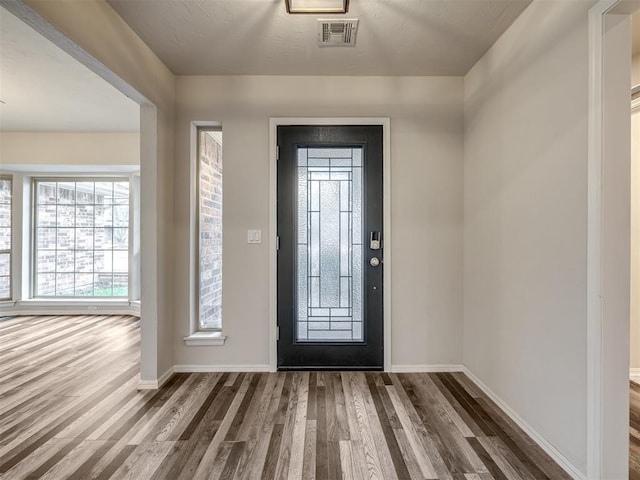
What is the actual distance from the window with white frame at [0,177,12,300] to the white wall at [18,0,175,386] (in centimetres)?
398

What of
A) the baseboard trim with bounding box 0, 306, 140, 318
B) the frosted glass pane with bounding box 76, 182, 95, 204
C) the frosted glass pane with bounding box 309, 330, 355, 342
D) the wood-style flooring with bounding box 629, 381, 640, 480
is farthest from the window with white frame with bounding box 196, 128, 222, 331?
the frosted glass pane with bounding box 76, 182, 95, 204

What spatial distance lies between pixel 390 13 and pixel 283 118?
3.63 feet

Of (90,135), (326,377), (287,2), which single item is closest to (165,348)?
(326,377)

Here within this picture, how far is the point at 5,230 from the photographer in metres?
4.59

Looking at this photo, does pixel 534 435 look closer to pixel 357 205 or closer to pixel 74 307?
pixel 357 205

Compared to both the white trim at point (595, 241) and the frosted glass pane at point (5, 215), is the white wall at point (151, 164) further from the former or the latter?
the frosted glass pane at point (5, 215)

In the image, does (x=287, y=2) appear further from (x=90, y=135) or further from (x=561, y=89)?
(x=90, y=135)

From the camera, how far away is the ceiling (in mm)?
2193

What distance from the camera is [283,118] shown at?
2605 mm

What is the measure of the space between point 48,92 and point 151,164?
1707mm

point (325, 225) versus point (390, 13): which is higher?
point (390, 13)

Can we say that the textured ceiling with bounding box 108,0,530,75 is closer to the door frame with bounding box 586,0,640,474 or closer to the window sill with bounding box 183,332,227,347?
the door frame with bounding box 586,0,640,474

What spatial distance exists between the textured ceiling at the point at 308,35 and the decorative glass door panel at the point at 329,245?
27.4 inches

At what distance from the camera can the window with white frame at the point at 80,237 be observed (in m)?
4.73
